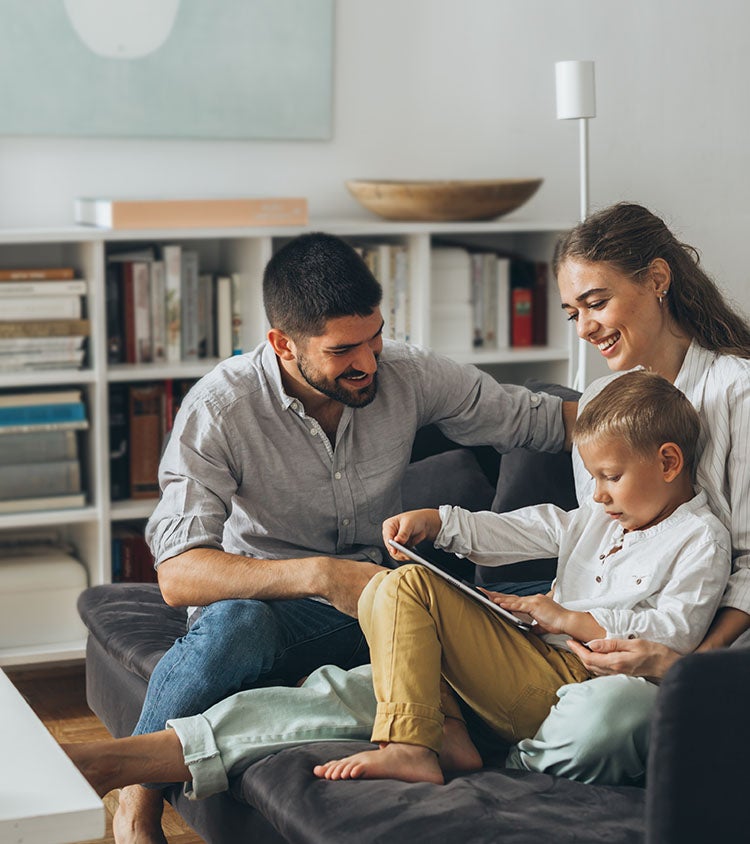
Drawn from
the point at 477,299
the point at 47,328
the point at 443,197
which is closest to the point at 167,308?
the point at 47,328

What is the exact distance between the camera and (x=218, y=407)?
86.4 inches

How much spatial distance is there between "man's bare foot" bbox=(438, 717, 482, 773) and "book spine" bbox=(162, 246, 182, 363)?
1658 mm

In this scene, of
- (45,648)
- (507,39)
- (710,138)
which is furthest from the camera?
(710,138)

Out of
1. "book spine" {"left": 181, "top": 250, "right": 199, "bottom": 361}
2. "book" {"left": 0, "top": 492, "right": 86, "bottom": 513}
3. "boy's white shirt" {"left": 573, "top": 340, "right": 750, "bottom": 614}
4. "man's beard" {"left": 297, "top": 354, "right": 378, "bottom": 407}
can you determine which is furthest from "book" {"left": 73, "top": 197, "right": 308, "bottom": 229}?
"boy's white shirt" {"left": 573, "top": 340, "right": 750, "bottom": 614}

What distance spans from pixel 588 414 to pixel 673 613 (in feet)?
1.06

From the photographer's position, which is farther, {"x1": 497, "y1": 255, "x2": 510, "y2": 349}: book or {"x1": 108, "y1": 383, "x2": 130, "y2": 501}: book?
{"x1": 497, "y1": 255, "x2": 510, "y2": 349}: book

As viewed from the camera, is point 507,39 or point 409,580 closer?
point 409,580

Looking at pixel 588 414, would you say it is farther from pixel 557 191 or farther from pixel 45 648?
pixel 557 191

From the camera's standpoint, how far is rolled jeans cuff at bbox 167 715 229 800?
183cm

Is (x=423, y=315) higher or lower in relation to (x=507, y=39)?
lower

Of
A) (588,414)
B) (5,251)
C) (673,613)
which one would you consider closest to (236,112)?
(5,251)

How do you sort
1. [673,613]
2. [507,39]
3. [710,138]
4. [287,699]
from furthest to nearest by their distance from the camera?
1. [710,138]
2. [507,39]
3. [287,699]
4. [673,613]

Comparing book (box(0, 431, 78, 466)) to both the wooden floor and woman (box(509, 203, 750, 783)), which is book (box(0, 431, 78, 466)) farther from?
woman (box(509, 203, 750, 783))

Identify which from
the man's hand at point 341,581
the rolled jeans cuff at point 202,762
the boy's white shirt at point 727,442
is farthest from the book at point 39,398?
the boy's white shirt at point 727,442
